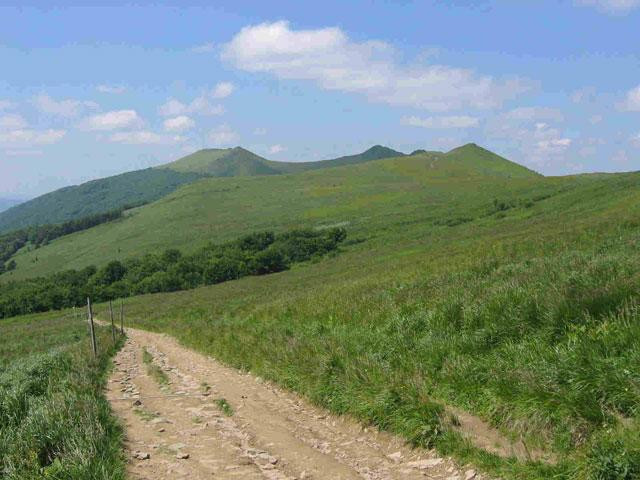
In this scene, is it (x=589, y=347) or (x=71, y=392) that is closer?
(x=589, y=347)

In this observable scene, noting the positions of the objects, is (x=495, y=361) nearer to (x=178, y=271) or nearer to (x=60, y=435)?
(x=60, y=435)

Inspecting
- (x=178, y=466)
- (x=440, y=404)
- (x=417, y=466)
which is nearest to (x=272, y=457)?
(x=178, y=466)

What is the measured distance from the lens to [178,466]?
25.3 ft

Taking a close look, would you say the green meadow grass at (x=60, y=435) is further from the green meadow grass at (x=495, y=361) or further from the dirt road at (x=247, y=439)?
the green meadow grass at (x=495, y=361)

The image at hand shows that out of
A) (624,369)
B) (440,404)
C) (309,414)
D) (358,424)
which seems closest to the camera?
(624,369)

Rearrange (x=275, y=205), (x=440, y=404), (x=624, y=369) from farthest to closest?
(x=275, y=205) → (x=440, y=404) → (x=624, y=369)

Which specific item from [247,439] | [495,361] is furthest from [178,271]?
[495,361]

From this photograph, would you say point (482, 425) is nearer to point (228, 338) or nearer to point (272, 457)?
point (272, 457)

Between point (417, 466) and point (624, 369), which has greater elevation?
point (624, 369)

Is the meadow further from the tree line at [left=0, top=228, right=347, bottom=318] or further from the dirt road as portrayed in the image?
the tree line at [left=0, top=228, right=347, bottom=318]

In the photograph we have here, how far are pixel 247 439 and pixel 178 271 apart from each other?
11719 cm

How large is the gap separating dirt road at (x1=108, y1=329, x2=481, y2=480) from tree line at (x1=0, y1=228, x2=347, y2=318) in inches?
4113

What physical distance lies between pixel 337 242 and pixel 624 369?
11736 centimetres

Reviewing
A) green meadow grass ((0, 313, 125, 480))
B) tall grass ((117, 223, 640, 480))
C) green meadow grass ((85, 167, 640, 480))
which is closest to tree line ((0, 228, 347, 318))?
green meadow grass ((85, 167, 640, 480))
